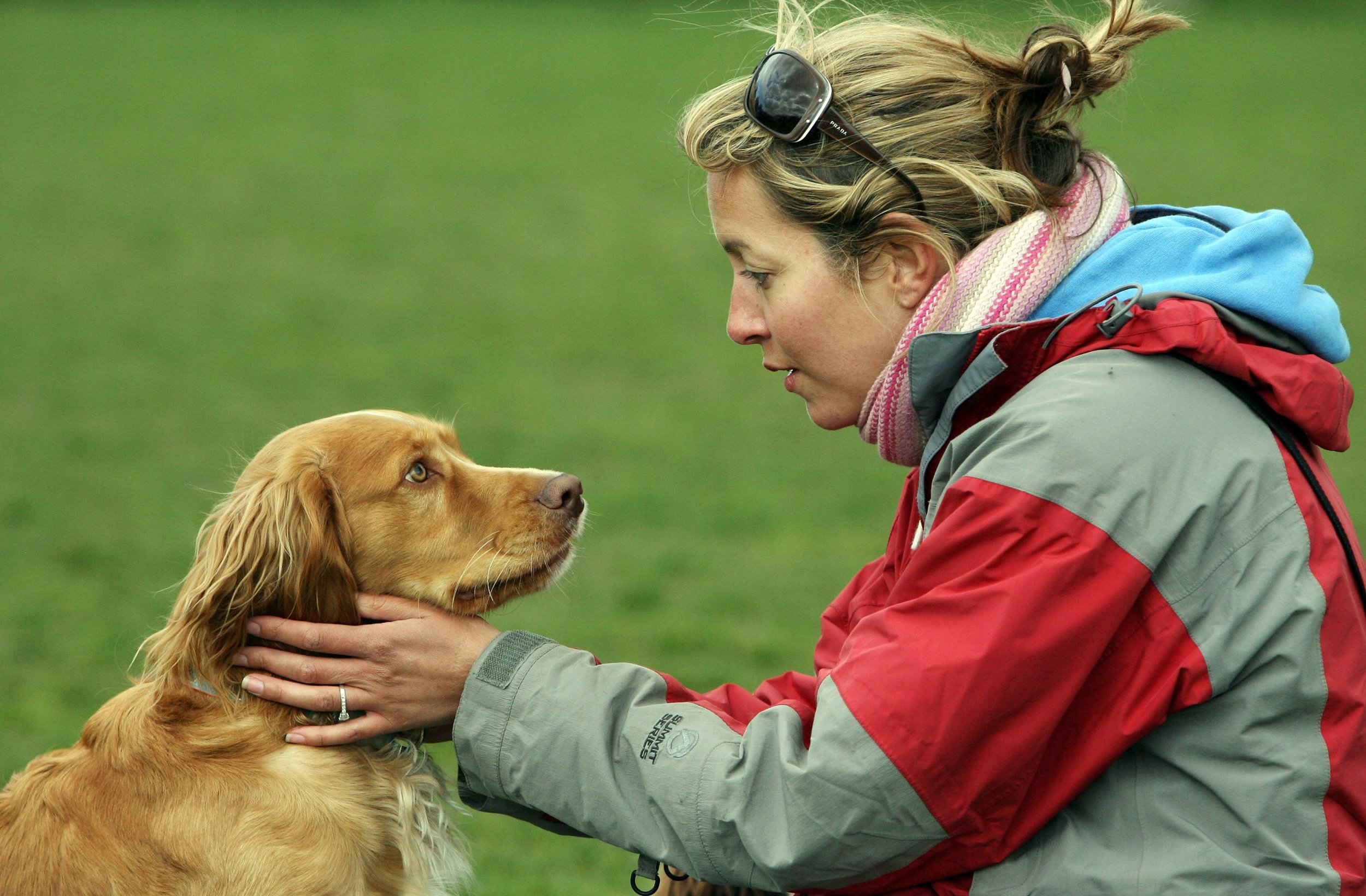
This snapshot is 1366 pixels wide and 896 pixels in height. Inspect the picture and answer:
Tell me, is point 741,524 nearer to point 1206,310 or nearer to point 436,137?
point 1206,310

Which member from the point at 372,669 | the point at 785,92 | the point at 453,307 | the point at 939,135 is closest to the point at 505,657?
the point at 372,669

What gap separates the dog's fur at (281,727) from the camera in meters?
2.59

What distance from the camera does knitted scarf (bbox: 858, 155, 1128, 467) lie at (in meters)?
2.35

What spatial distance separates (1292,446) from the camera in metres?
2.17

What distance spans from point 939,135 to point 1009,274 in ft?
1.11

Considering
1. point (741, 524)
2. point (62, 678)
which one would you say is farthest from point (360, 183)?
point (62, 678)

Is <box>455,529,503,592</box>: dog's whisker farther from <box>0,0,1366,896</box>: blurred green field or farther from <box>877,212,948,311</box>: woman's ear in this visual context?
<box>877,212,948,311</box>: woman's ear

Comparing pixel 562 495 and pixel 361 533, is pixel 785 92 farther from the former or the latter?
pixel 361 533

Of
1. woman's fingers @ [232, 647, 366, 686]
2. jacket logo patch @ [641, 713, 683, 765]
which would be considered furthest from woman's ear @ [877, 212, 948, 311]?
woman's fingers @ [232, 647, 366, 686]

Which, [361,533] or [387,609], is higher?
[361,533]

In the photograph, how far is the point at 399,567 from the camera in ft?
9.84

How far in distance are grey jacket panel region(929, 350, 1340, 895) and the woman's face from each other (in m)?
0.51

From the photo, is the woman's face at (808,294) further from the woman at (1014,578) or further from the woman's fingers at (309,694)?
the woman's fingers at (309,694)

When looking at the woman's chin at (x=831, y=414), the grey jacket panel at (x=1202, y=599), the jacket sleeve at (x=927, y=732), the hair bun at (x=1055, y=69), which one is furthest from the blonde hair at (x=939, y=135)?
the jacket sleeve at (x=927, y=732)
